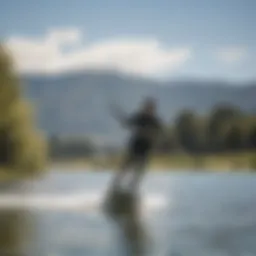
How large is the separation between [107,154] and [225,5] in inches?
19.8

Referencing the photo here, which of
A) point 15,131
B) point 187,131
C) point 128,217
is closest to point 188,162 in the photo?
point 187,131

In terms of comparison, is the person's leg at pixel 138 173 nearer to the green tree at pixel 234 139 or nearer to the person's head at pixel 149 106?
the person's head at pixel 149 106

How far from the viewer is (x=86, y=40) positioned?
56.8 inches

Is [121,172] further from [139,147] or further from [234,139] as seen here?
[234,139]

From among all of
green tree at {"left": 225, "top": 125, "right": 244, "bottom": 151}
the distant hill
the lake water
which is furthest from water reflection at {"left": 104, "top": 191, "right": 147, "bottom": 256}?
green tree at {"left": 225, "top": 125, "right": 244, "bottom": 151}

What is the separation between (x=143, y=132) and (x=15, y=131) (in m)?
0.33

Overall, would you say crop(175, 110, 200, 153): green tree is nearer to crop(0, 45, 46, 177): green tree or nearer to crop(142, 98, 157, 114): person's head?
crop(142, 98, 157, 114): person's head

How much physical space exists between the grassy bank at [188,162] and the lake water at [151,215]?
2 centimetres

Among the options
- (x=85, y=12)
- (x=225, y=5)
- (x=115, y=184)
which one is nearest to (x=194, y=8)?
(x=225, y=5)

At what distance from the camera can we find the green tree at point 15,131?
1.41 meters

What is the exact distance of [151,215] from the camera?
142 cm

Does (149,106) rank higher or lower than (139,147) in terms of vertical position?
higher

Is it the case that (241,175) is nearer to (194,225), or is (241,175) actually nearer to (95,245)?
(194,225)

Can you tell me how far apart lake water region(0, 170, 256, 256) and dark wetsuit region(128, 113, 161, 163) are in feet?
0.24
